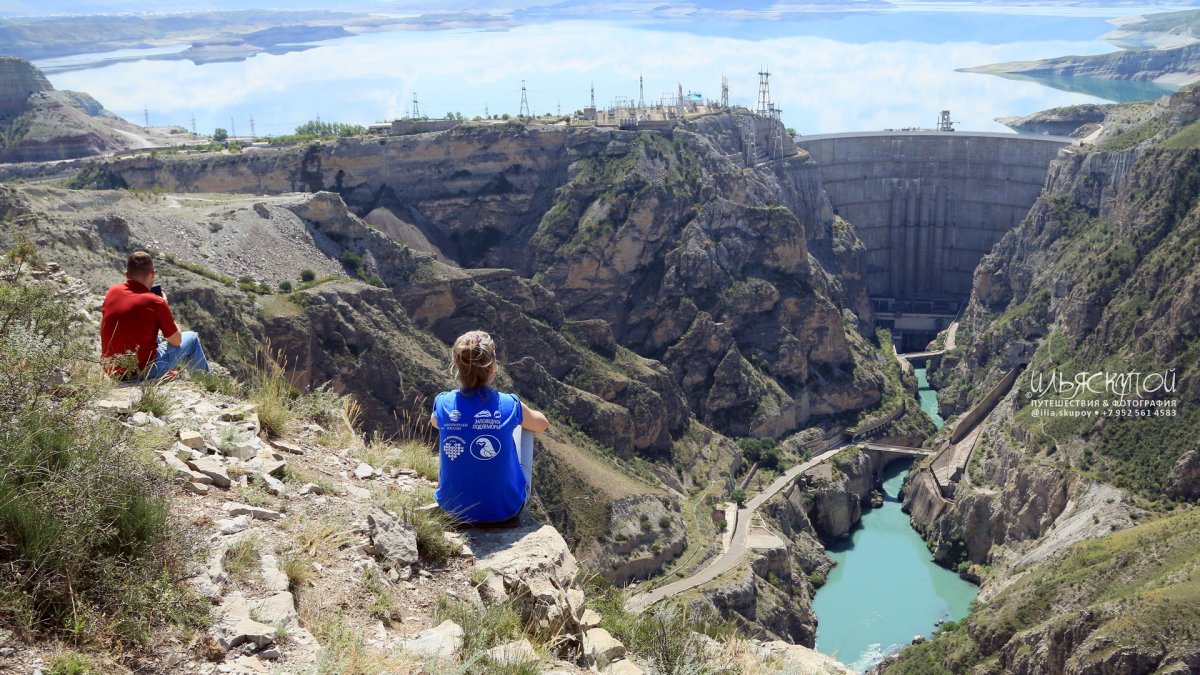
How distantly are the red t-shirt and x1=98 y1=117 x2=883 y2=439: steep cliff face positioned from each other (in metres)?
63.8

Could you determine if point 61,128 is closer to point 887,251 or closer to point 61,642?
point 887,251

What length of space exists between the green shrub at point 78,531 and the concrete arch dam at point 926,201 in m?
99.9

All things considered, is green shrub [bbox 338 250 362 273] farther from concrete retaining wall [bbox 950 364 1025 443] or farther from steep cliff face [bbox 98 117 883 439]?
concrete retaining wall [bbox 950 364 1025 443]

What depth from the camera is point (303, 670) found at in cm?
840

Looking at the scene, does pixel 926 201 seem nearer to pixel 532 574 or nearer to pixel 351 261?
pixel 351 261

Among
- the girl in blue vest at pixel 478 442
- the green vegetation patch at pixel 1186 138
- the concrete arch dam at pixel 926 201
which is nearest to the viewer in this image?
the girl in blue vest at pixel 478 442

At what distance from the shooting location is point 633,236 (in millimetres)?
86688

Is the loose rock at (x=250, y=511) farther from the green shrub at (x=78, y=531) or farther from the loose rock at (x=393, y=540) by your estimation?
the loose rock at (x=393, y=540)

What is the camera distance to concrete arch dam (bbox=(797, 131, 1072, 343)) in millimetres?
107000

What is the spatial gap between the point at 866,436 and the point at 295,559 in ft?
242

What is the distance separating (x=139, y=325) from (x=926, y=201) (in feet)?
338

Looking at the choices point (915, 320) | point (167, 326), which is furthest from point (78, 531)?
point (915, 320)

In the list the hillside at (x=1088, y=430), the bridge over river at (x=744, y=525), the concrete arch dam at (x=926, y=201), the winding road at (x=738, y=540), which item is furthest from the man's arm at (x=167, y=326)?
the concrete arch dam at (x=926, y=201)

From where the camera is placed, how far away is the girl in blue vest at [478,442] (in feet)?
37.2
